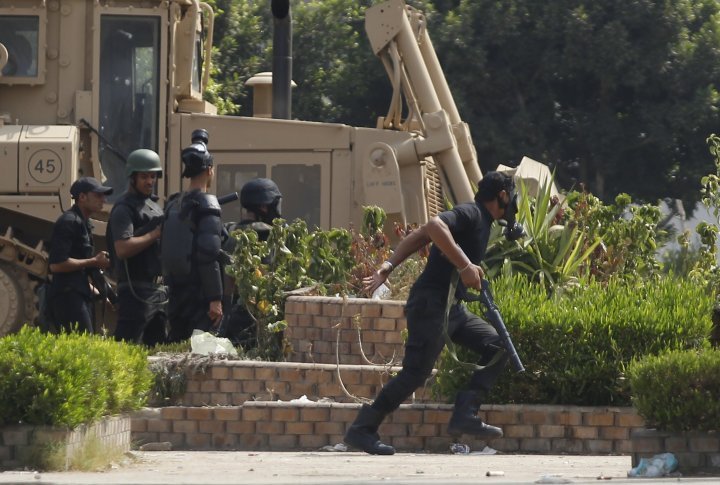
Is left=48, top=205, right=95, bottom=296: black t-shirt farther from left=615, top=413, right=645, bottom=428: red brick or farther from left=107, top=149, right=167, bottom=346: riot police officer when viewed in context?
left=615, top=413, right=645, bottom=428: red brick

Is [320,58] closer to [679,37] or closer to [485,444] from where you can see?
[679,37]

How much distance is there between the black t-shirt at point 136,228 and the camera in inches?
447

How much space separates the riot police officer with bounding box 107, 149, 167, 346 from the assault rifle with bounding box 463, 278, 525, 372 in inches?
99.5

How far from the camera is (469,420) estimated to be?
9.53 m

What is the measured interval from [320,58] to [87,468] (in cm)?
2240

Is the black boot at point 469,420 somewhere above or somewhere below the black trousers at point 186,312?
below

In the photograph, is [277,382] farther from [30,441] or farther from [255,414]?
[30,441]

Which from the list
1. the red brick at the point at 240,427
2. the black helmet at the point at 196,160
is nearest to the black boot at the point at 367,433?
the red brick at the point at 240,427

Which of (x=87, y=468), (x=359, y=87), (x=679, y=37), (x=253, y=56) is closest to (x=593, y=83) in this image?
(x=679, y=37)

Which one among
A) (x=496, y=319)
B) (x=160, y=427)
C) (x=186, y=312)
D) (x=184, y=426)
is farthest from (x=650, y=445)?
(x=186, y=312)

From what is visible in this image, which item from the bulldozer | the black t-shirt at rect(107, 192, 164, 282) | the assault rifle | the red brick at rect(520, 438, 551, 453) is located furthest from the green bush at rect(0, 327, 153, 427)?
the bulldozer

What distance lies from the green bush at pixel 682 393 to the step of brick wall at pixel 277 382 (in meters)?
2.26

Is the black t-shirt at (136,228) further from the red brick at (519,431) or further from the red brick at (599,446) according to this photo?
the red brick at (599,446)

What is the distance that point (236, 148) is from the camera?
1501 cm
